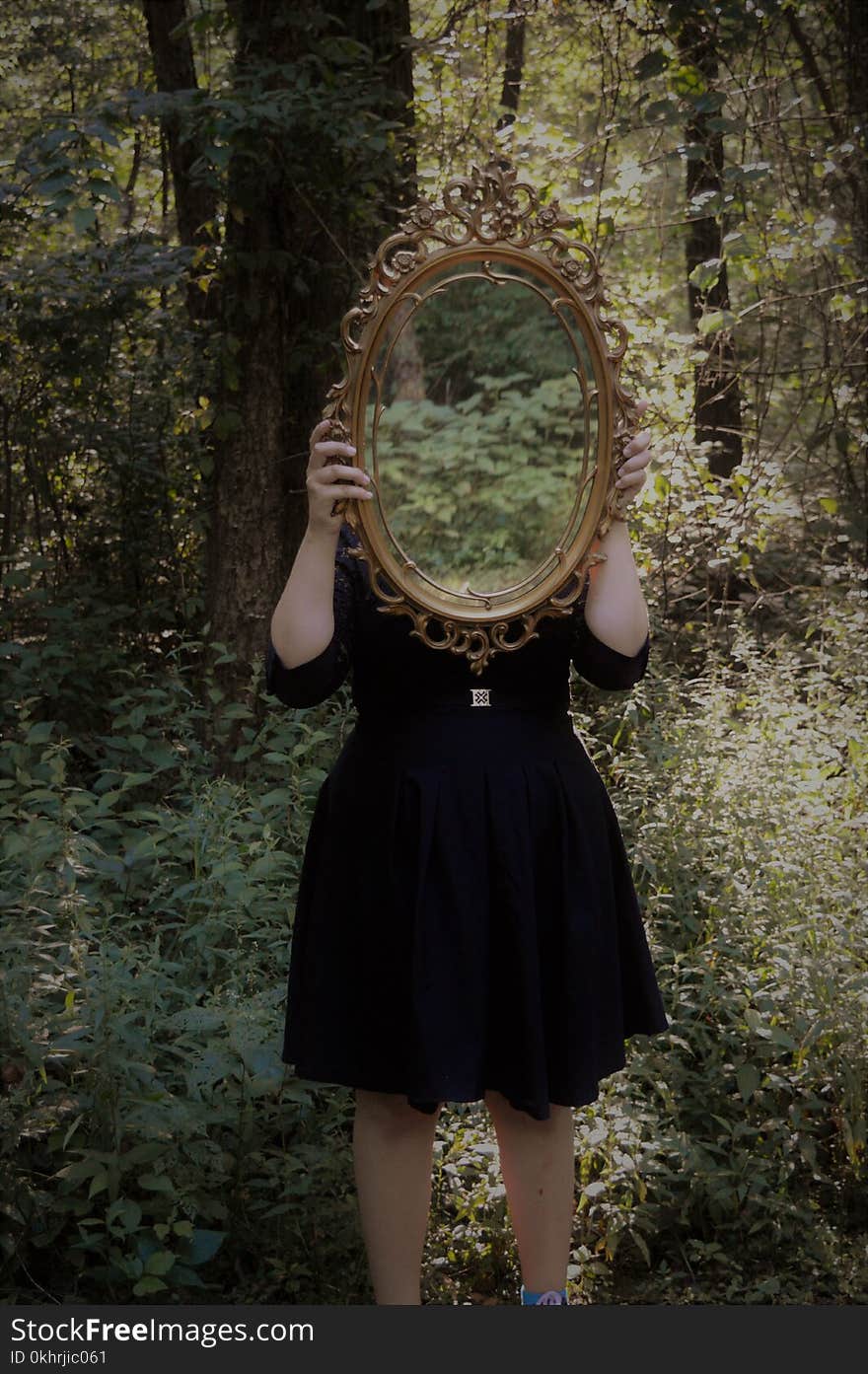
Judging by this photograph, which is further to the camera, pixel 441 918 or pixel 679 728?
pixel 679 728

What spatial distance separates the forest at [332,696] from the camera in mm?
3049

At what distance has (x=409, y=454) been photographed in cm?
229

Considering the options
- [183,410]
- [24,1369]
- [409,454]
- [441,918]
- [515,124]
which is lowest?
[24,1369]

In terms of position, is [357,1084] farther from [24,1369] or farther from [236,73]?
[236,73]

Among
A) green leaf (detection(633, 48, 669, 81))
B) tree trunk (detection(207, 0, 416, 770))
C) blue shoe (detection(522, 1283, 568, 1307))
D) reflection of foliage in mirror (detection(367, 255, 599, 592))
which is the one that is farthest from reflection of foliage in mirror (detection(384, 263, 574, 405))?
tree trunk (detection(207, 0, 416, 770))

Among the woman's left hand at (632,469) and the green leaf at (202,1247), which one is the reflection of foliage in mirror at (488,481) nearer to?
the woman's left hand at (632,469)

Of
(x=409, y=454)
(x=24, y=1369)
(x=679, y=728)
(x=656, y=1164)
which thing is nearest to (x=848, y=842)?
(x=679, y=728)

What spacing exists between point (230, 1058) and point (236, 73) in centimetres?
391

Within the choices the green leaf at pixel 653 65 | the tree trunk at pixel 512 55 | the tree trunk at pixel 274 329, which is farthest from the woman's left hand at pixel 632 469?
the tree trunk at pixel 512 55

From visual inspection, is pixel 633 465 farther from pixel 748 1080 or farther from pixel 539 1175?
pixel 748 1080

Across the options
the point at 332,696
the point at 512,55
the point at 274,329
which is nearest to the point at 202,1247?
the point at 332,696

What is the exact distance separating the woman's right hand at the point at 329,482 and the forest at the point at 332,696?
0.15m

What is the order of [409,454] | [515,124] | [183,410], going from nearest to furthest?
[409,454], [515,124], [183,410]

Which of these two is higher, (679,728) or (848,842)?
(679,728)
